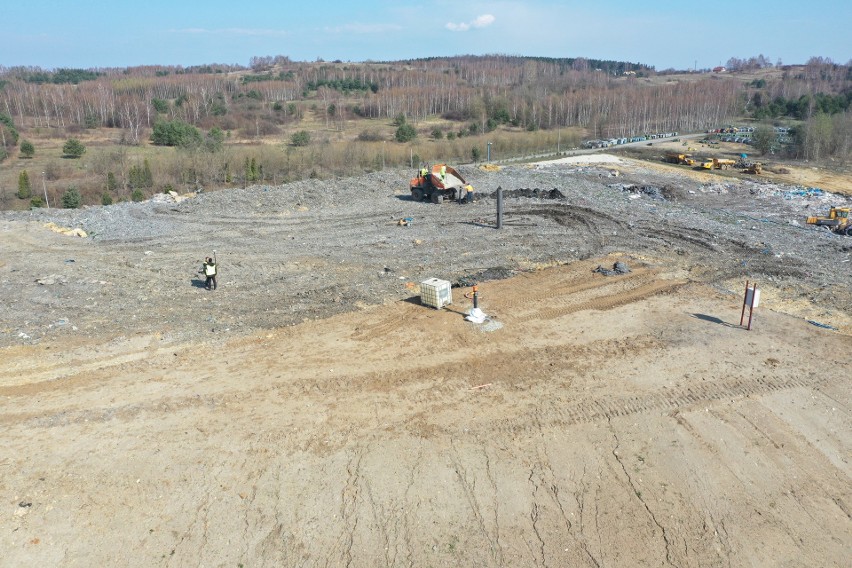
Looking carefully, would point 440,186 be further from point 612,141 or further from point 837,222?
point 612,141

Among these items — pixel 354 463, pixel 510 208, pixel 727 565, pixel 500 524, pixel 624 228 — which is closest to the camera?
pixel 727 565

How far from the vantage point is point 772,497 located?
8602mm

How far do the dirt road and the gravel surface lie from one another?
73.7 inches

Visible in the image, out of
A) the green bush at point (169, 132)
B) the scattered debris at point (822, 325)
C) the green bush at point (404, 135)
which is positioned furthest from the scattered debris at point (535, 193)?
the green bush at point (169, 132)

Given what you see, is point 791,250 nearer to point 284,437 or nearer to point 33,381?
point 284,437

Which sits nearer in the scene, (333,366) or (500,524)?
(500,524)

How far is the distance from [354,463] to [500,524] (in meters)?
2.41

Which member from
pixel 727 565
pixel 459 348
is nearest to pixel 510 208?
pixel 459 348

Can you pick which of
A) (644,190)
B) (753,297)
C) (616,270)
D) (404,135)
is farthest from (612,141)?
(753,297)

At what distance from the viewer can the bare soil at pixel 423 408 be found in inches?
312

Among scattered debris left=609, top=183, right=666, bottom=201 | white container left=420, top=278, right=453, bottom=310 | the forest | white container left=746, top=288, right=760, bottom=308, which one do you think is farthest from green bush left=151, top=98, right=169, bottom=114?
white container left=746, top=288, right=760, bottom=308

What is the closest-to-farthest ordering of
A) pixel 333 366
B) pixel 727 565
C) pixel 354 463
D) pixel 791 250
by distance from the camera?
pixel 727 565 < pixel 354 463 < pixel 333 366 < pixel 791 250

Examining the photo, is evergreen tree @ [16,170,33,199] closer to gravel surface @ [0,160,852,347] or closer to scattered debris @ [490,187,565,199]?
gravel surface @ [0,160,852,347]

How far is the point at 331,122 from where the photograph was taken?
7500 centimetres
